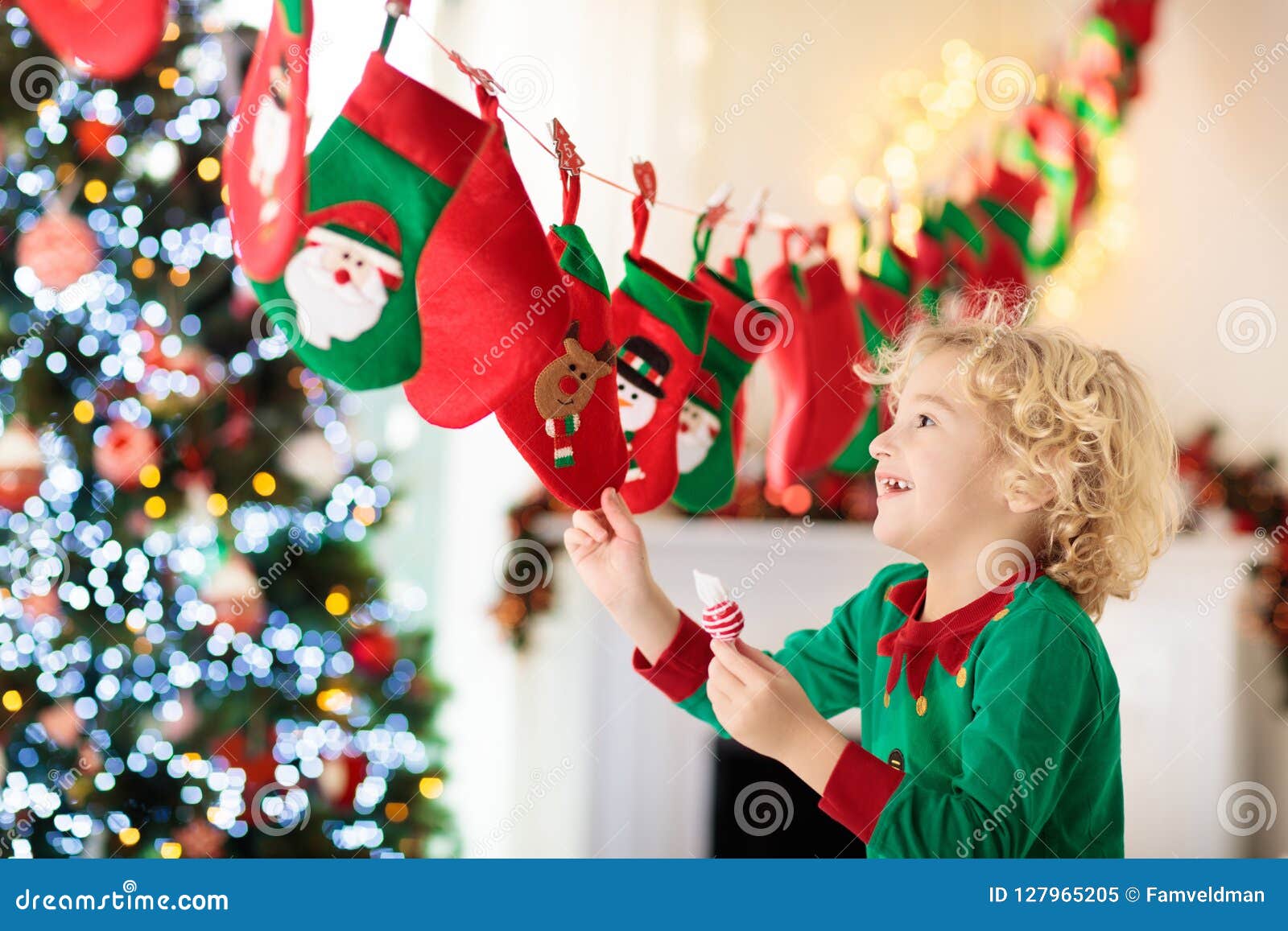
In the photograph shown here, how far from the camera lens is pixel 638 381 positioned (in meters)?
1.22

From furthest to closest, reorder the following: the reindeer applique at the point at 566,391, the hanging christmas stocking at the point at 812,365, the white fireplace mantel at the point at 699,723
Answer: the white fireplace mantel at the point at 699,723
the hanging christmas stocking at the point at 812,365
the reindeer applique at the point at 566,391

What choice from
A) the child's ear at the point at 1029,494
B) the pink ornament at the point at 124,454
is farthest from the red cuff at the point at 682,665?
the pink ornament at the point at 124,454

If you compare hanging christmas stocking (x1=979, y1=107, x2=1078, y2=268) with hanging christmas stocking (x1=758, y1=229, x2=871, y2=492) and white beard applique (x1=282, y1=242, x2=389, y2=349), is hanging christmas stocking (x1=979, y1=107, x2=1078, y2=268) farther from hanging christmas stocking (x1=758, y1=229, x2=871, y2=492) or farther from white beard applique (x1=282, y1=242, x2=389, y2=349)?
white beard applique (x1=282, y1=242, x2=389, y2=349)

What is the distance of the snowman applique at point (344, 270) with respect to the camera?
0.96m

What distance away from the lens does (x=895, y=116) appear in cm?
284

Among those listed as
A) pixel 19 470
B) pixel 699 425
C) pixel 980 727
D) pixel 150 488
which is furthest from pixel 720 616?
pixel 19 470

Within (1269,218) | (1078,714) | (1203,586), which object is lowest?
(1078,714)

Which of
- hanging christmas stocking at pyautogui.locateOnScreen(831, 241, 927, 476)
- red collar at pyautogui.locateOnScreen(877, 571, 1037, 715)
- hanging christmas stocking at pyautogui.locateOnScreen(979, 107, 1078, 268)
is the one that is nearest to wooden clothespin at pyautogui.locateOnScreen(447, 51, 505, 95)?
red collar at pyautogui.locateOnScreen(877, 571, 1037, 715)

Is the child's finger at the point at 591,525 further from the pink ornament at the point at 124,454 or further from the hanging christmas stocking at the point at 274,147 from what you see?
the pink ornament at the point at 124,454

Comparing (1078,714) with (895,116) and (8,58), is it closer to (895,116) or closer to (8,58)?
(8,58)

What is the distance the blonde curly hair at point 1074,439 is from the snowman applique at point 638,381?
28 cm

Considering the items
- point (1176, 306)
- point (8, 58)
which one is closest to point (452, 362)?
point (8, 58)

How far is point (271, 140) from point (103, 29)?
28 centimetres

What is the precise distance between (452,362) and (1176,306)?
237 centimetres
